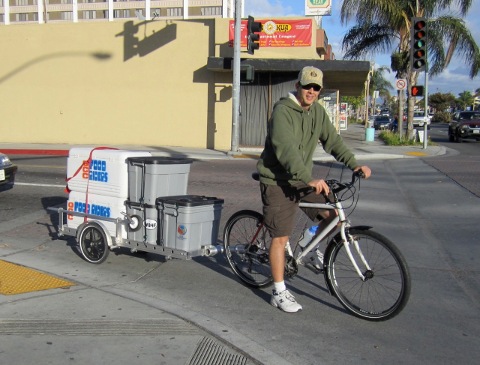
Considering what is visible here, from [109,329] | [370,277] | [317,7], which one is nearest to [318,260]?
[370,277]

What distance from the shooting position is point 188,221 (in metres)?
5.52

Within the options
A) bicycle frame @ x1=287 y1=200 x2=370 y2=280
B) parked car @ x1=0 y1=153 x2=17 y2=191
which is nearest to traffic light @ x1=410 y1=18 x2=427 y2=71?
parked car @ x1=0 y1=153 x2=17 y2=191

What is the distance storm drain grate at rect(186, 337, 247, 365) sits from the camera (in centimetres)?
384

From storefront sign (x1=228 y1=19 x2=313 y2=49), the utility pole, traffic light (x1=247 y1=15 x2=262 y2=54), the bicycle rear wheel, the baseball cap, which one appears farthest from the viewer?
storefront sign (x1=228 y1=19 x2=313 y2=49)

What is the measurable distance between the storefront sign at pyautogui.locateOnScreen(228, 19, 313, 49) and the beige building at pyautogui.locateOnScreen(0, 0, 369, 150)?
4.7 inches

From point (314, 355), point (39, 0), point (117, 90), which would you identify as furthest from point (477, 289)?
point (39, 0)

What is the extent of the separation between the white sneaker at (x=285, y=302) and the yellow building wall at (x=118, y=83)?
61.6 ft

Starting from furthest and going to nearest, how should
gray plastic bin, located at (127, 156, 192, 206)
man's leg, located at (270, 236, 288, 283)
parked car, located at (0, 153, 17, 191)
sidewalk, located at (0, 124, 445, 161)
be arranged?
sidewalk, located at (0, 124, 445, 161)
parked car, located at (0, 153, 17, 191)
gray plastic bin, located at (127, 156, 192, 206)
man's leg, located at (270, 236, 288, 283)

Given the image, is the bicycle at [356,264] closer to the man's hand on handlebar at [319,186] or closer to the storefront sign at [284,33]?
the man's hand on handlebar at [319,186]

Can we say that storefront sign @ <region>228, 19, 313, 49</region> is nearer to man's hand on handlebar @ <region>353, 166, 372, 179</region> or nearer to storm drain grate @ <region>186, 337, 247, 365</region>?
man's hand on handlebar @ <region>353, 166, 372, 179</region>

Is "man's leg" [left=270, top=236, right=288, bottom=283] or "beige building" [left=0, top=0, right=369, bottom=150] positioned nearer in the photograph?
"man's leg" [left=270, top=236, right=288, bottom=283]

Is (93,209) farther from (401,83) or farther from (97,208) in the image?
(401,83)

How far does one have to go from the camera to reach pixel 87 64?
24438 millimetres

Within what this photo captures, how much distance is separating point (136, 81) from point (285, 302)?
2041cm
